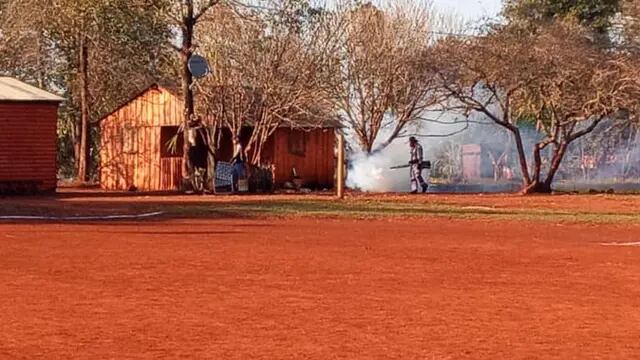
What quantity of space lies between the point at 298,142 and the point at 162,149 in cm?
543

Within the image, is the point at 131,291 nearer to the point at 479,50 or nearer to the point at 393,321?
the point at 393,321

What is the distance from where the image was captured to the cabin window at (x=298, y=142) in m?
47.5

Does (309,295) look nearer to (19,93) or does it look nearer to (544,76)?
(19,93)

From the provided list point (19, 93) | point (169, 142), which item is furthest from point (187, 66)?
point (169, 142)

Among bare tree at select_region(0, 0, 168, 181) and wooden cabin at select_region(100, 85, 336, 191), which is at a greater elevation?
bare tree at select_region(0, 0, 168, 181)

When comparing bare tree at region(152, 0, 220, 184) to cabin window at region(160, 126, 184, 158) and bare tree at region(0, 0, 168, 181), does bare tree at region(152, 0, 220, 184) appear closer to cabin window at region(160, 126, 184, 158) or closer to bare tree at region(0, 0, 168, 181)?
bare tree at region(0, 0, 168, 181)

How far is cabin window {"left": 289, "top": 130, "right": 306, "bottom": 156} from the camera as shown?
156 feet

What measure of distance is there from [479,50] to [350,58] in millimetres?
8108

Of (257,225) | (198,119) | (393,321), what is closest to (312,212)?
(257,225)

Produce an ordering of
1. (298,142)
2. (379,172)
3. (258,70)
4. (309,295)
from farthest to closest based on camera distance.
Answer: (379,172)
(298,142)
(258,70)
(309,295)

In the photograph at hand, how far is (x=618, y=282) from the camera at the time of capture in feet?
53.1

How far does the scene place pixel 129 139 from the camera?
47219mm

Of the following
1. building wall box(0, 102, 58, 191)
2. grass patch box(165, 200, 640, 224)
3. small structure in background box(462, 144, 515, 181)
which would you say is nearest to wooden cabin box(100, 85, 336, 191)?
building wall box(0, 102, 58, 191)

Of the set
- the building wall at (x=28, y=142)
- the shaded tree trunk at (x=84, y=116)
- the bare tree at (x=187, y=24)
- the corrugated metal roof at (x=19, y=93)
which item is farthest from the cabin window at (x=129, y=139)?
the building wall at (x=28, y=142)
